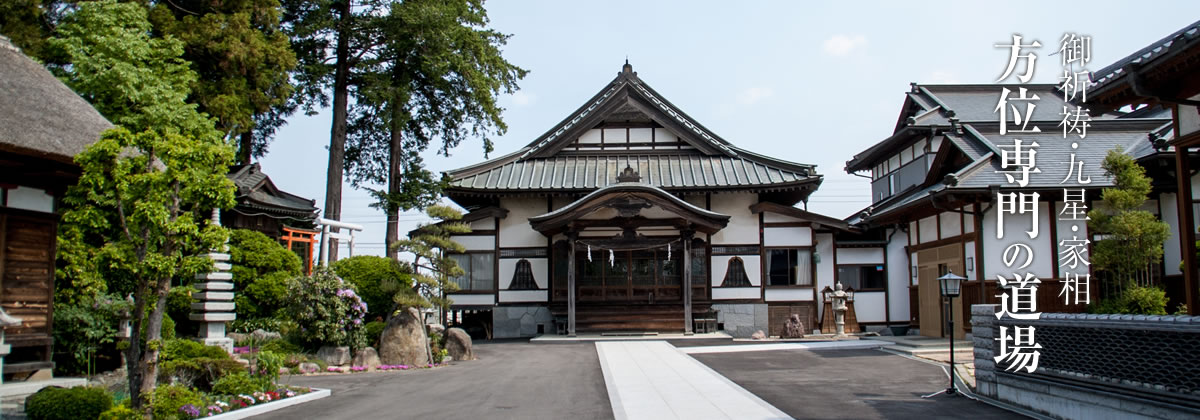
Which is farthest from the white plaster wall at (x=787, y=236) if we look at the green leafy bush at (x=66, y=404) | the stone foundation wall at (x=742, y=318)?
the green leafy bush at (x=66, y=404)

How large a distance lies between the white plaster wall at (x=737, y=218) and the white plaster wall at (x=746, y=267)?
0.54m

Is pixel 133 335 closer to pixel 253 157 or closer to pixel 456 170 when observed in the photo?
pixel 456 170

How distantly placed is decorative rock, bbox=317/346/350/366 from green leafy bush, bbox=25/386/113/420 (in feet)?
22.2

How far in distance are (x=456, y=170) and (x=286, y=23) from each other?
25.8 ft

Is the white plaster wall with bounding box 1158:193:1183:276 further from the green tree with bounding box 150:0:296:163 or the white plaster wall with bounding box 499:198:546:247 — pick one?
the green tree with bounding box 150:0:296:163

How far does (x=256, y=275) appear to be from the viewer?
20.1m

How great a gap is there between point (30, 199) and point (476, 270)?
1477 cm

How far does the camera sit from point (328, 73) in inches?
986

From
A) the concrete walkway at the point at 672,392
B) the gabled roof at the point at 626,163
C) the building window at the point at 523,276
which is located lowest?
the concrete walkway at the point at 672,392

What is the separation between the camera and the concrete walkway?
9383 mm

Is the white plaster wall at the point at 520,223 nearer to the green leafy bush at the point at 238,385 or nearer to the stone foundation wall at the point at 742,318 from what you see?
the stone foundation wall at the point at 742,318

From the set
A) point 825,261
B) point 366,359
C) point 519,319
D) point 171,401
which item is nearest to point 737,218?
point 825,261

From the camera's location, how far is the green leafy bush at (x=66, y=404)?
873 cm

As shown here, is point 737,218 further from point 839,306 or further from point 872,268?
point 872,268
